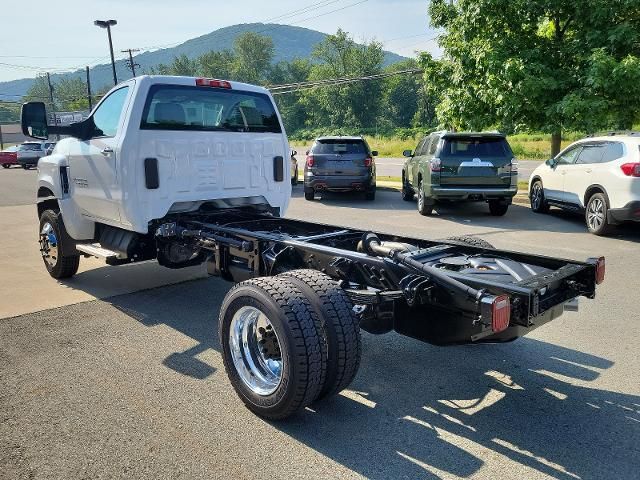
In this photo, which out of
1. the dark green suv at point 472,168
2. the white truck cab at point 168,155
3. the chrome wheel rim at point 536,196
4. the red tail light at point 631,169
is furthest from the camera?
the chrome wheel rim at point 536,196

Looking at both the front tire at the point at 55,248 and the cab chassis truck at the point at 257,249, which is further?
the front tire at the point at 55,248

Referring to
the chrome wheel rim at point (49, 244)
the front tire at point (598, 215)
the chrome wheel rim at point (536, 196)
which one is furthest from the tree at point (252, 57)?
the chrome wheel rim at point (49, 244)

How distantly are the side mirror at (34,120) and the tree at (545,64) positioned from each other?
Result: 1066cm

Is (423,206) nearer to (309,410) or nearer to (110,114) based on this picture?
(110,114)

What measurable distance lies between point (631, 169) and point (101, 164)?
8144 millimetres

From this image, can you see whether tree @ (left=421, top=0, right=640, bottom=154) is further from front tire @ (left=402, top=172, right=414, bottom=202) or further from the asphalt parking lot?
the asphalt parking lot

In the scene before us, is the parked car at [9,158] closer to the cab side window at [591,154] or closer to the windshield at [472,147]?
the windshield at [472,147]

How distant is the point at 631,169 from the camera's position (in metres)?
9.41

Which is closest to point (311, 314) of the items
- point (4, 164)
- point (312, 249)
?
point (312, 249)

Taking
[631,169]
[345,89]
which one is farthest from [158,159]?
[345,89]

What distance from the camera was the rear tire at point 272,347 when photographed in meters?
3.33

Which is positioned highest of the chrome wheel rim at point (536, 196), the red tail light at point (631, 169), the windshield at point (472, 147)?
the windshield at point (472, 147)

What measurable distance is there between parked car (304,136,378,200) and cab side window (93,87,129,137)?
946 centimetres

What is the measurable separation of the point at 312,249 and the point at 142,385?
1.56 m
